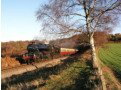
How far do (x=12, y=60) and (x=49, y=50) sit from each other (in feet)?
17.8

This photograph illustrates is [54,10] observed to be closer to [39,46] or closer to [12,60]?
[39,46]

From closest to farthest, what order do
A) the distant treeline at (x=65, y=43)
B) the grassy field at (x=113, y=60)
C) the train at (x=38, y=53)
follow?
the distant treeline at (x=65, y=43)
the grassy field at (x=113, y=60)
the train at (x=38, y=53)

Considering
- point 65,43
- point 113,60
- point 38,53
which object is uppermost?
point 65,43

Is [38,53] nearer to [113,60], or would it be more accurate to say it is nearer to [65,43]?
[65,43]

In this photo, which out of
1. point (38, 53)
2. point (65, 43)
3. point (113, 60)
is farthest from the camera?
point (38, 53)

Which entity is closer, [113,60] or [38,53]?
[113,60]

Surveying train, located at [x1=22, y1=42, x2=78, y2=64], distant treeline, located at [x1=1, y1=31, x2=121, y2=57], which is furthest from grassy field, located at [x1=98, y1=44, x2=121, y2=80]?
train, located at [x1=22, y1=42, x2=78, y2=64]

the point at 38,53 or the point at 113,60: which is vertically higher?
the point at 38,53

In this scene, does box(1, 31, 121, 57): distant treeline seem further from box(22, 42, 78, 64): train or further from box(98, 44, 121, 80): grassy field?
box(22, 42, 78, 64): train

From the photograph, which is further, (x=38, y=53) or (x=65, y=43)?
(x=38, y=53)

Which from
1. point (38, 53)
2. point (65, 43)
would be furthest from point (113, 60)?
point (38, 53)

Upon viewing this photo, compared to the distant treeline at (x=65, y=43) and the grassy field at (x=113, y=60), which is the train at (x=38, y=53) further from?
the grassy field at (x=113, y=60)

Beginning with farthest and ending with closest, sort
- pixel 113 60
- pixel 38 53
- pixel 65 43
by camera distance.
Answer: pixel 38 53 → pixel 113 60 → pixel 65 43

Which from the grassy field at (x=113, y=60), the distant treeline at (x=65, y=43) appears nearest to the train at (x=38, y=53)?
the distant treeline at (x=65, y=43)
